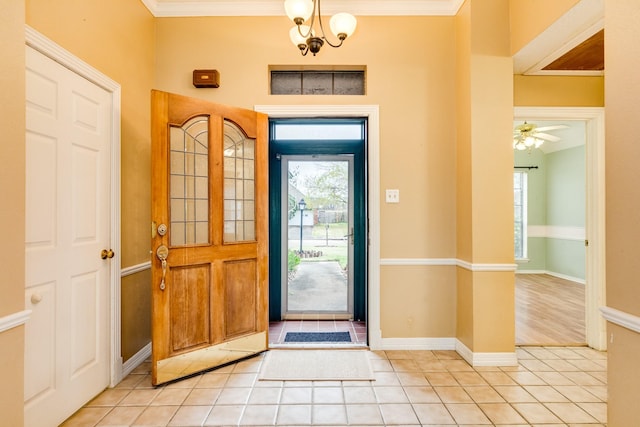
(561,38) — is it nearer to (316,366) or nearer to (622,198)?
(622,198)

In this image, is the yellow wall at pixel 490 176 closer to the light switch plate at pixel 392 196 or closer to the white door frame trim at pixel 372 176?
the light switch plate at pixel 392 196

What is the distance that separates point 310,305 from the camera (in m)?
3.97

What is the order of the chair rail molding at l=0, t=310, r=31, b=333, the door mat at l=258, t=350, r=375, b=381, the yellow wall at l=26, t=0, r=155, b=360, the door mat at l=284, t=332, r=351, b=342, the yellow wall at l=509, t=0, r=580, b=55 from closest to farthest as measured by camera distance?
the chair rail molding at l=0, t=310, r=31, b=333
the yellow wall at l=26, t=0, r=155, b=360
the yellow wall at l=509, t=0, r=580, b=55
the door mat at l=258, t=350, r=375, b=381
the door mat at l=284, t=332, r=351, b=342

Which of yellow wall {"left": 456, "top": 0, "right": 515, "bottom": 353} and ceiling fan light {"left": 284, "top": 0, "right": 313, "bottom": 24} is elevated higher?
ceiling fan light {"left": 284, "top": 0, "right": 313, "bottom": 24}

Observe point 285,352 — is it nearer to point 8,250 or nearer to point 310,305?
point 310,305

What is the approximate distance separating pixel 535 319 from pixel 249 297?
11.0 feet

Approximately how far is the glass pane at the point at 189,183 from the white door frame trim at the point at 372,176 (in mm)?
686

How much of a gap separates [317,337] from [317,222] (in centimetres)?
135

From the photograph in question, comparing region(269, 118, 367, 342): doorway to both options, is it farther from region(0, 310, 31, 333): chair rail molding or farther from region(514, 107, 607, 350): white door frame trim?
region(0, 310, 31, 333): chair rail molding

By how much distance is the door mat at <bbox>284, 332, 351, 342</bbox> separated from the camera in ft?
10.6

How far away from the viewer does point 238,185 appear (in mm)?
2816

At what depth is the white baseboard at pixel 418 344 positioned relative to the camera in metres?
2.96

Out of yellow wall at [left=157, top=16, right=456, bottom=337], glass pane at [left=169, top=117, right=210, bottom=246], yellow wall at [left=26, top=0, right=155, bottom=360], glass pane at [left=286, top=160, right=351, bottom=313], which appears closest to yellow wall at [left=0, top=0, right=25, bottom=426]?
yellow wall at [left=26, top=0, right=155, bottom=360]

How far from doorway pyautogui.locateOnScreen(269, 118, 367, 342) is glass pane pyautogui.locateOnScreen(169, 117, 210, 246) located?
128 centimetres
